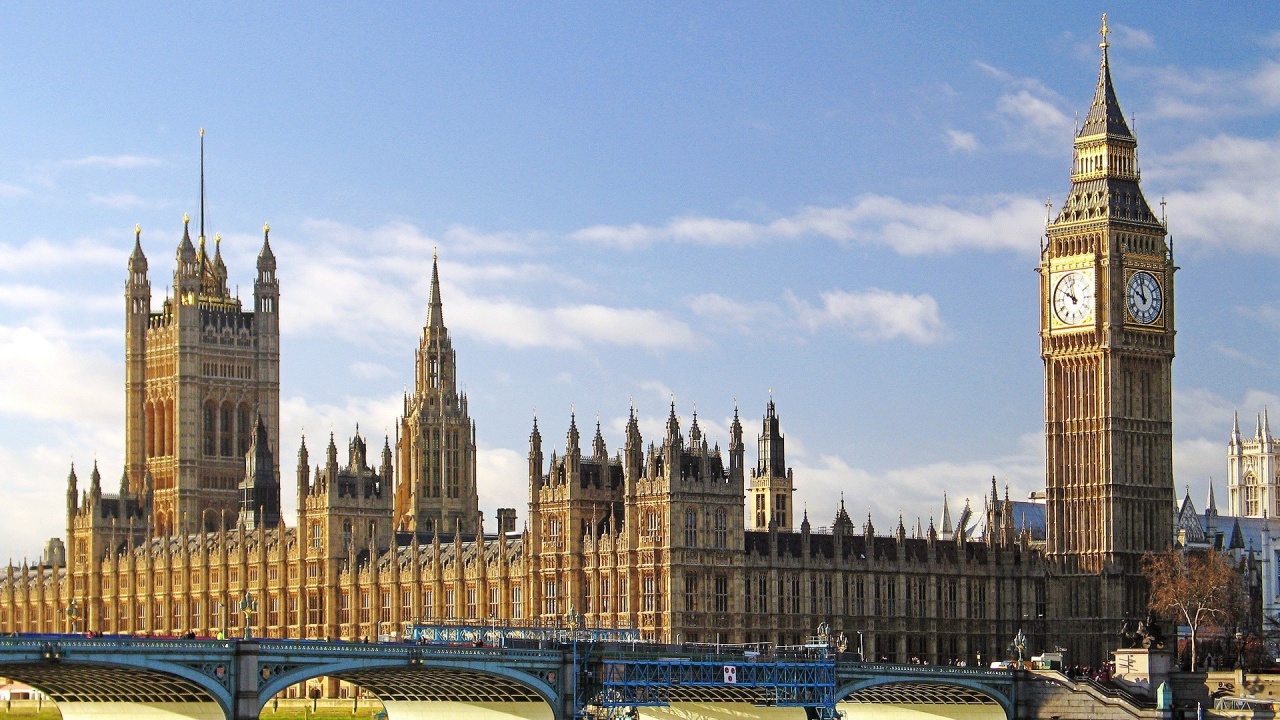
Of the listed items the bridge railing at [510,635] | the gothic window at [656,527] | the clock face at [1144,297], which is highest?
the clock face at [1144,297]

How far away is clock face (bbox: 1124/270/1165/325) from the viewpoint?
485 ft

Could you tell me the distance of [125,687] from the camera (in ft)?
328

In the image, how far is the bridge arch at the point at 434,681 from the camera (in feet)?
322

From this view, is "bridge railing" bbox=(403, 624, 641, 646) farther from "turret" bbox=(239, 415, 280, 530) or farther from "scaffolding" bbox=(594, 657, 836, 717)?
"turret" bbox=(239, 415, 280, 530)

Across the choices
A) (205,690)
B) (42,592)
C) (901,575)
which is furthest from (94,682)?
(42,592)

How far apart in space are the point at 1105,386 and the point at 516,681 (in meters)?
53.1

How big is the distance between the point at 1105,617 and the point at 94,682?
219 feet

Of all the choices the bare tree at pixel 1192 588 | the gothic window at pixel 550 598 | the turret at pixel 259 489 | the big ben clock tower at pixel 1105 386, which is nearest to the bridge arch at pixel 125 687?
the gothic window at pixel 550 598

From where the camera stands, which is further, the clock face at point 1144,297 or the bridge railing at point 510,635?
the clock face at point 1144,297

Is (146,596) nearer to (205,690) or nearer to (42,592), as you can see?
(42,592)

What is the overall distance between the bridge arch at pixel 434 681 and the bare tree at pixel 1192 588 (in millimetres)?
44996

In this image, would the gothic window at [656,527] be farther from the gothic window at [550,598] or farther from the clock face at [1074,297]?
the clock face at [1074,297]

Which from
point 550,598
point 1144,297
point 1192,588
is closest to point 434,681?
point 550,598

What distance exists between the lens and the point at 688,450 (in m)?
136
